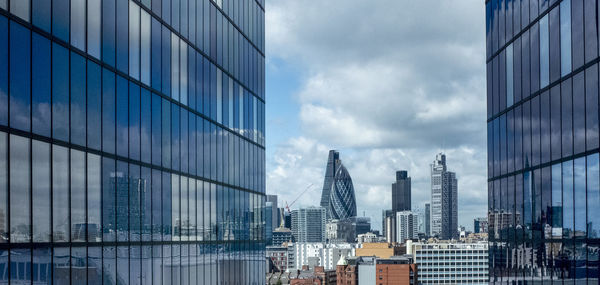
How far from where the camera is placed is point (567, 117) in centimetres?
2859

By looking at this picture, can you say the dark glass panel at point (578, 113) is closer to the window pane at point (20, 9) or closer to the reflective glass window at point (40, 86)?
the reflective glass window at point (40, 86)

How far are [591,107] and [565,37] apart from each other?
11.8 ft

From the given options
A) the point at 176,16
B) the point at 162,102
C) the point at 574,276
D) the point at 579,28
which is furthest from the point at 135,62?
the point at 574,276

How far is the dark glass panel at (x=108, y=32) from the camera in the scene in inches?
1044

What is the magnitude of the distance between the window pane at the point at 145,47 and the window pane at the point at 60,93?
7.26 m

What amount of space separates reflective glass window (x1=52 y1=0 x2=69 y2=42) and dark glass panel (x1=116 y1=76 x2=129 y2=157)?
4665mm

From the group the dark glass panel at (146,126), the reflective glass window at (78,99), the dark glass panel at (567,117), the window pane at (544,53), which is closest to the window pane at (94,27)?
the reflective glass window at (78,99)

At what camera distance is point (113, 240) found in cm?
2733

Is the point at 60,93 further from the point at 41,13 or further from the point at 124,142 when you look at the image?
the point at 124,142

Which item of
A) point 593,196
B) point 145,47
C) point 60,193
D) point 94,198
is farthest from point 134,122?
point 593,196

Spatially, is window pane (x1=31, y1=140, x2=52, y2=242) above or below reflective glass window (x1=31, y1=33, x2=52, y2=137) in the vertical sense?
below

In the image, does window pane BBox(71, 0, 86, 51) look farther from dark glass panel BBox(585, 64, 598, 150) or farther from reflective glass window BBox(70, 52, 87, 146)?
dark glass panel BBox(585, 64, 598, 150)

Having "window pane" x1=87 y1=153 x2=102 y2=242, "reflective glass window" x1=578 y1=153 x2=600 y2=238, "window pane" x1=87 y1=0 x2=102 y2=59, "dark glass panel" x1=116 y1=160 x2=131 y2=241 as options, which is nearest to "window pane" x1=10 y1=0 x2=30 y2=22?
"window pane" x1=87 y1=0 x2=102 y2=59

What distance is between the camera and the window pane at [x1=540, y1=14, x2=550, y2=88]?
101ft
